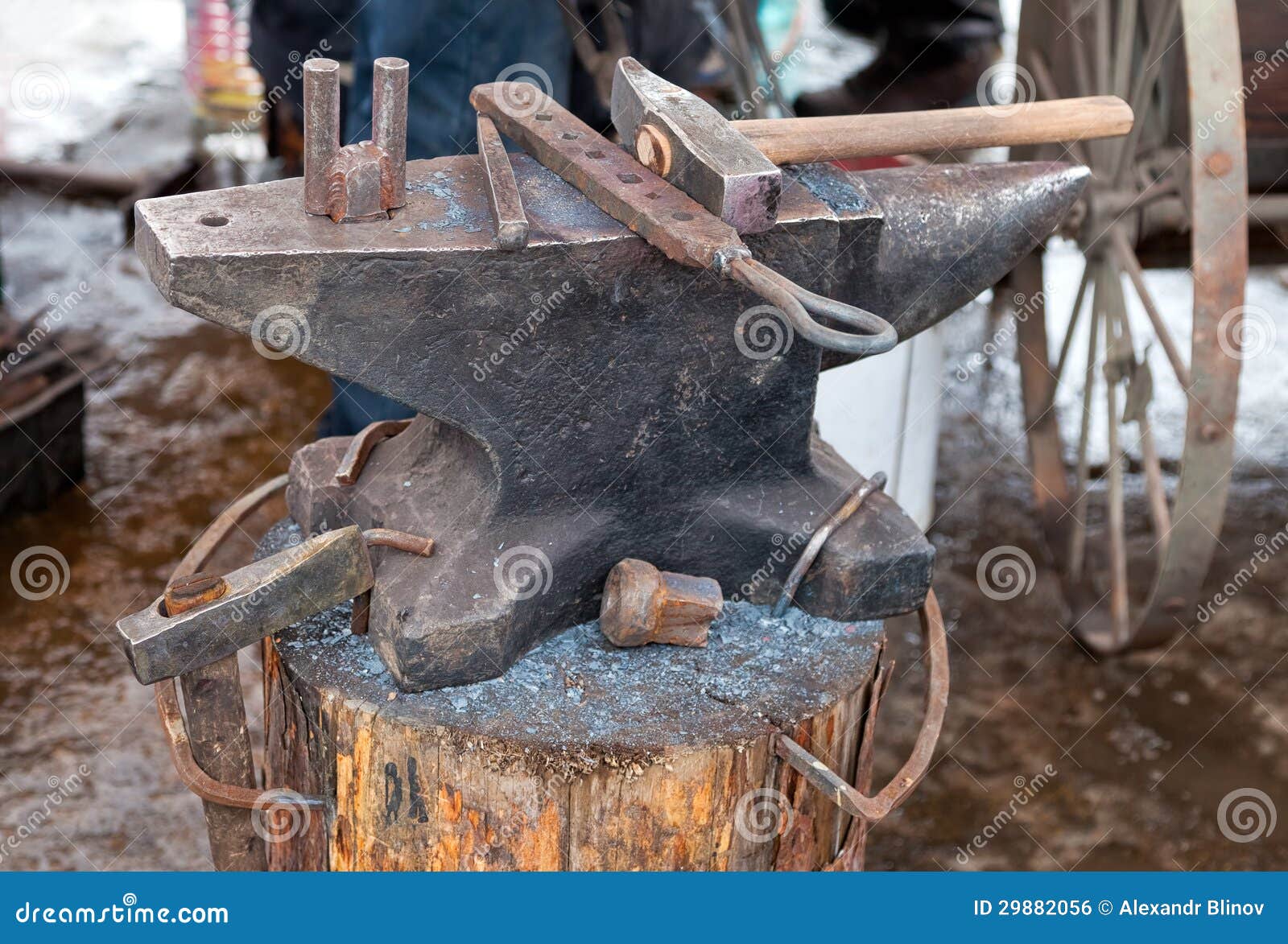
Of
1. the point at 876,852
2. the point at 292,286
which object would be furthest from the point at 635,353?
the point at 876,852

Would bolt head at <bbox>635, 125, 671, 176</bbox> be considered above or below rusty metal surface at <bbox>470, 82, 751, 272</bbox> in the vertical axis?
above

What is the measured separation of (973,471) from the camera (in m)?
4.16

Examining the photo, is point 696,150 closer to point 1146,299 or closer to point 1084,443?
point 1146,299

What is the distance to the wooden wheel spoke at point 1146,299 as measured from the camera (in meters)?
2.86

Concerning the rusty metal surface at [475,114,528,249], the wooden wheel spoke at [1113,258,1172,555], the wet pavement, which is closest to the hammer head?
the rusty metal surface at [475,114,528,249]

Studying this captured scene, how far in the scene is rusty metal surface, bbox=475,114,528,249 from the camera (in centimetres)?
157

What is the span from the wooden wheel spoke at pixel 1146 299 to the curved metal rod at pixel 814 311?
4.76ft

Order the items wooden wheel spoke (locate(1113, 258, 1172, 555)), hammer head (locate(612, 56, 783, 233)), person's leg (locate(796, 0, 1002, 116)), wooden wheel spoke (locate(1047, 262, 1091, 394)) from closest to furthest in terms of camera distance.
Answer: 1. hammer head (locate(612, 56, 783, 233))
2. wooden wheel spoke (locate(1113, 258, 1172, 555))
3. wooden wheel spoke (locate(1047, 262, 1091, 394))
4. person's leg (locate(796, 0, 1002, 116))

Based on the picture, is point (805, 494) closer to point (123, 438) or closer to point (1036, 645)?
point (1036, 645)

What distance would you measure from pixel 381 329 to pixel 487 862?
704 millimetres

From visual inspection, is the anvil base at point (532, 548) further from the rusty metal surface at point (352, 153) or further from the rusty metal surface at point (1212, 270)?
the rusty metal surface at point (1212, 270)

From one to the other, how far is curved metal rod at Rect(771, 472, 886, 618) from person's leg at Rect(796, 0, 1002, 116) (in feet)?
11.8

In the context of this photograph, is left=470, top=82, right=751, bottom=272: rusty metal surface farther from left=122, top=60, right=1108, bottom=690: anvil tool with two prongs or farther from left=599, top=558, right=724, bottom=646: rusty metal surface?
left=599, top=558, right=724, bottom=646: rusty metal surface

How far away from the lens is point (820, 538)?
1939mm
